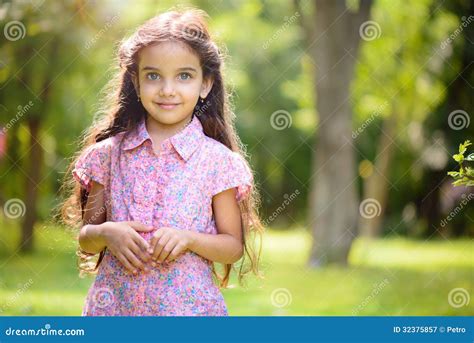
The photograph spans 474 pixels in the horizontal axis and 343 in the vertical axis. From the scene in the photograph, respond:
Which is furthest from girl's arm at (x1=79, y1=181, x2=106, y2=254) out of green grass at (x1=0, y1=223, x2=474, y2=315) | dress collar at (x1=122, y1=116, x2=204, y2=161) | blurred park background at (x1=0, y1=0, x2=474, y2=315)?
green grass at (x1=0, y1=223, x2=474, y2=315)

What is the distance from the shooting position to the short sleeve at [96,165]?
3035mm

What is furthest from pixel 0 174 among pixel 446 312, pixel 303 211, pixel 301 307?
pixel 303 211

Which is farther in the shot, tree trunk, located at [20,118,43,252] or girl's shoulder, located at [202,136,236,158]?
tree trunk, located at [20,118,43,252]

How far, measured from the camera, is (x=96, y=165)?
3043 mm

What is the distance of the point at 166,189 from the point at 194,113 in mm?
369

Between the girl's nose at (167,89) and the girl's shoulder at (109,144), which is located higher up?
the girl's nose at (167,89)

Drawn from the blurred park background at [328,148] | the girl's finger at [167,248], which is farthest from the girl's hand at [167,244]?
the blurred park background at [328,148]

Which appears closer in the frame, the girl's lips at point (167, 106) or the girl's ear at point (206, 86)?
the girl's lips at point (167, 106)

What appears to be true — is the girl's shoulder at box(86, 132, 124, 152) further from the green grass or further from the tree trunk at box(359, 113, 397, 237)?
the tree trunk at box(359, 113, 397, 237)

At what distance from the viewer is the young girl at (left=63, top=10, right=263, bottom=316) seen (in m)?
2.89

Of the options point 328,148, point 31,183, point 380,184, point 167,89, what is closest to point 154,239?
point 167,89

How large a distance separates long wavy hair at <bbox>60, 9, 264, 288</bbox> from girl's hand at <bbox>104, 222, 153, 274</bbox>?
0.95ft

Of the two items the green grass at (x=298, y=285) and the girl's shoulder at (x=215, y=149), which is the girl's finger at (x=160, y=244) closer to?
the girl's shoulder at (x=215, y=149)

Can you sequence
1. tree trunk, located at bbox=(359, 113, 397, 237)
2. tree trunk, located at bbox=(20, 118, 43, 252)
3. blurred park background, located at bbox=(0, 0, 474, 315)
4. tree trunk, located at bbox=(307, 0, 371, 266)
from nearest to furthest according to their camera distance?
blurred park background, located at bbox=(0, 0, 474, 315), tree trunk, located at bbox=(307, 0, 371, 266), tree trunk, located at bbox=(20, 118, 43, 252), tree trunk, located at bbox=(359, 113, 397, 237)
